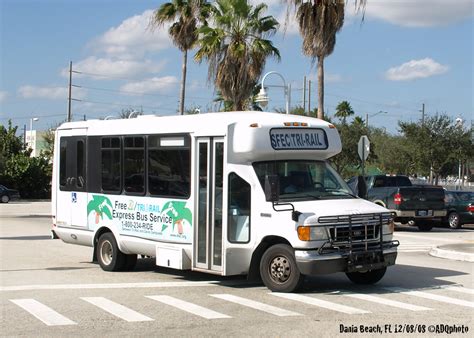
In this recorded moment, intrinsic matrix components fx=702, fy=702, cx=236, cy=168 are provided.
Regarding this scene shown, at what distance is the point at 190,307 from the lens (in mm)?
9820

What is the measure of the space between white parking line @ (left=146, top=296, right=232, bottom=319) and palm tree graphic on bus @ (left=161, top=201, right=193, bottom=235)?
1680mm

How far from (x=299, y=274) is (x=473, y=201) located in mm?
19075

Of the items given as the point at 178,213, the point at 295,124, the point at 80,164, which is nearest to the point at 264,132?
the point at 295,124

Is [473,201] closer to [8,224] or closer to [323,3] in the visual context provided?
[323,3]

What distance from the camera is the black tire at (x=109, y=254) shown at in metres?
13.6

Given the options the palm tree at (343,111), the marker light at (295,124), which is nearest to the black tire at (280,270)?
the marker light at (295,124)

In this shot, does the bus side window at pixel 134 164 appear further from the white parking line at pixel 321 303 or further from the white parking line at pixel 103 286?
the white parking line at pixel 321 303

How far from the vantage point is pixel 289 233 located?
34.8 feet

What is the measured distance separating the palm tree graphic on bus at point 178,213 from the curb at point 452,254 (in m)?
7.34

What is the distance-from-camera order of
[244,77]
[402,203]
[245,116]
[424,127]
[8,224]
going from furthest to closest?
[424,127]
[244,77]
[8,224]
[402,203]
[245,116]

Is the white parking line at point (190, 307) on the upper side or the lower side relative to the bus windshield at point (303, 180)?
lower

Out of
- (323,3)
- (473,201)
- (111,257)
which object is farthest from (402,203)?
(111,257)

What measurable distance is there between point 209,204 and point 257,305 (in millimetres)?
2267

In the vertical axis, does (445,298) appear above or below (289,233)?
below
